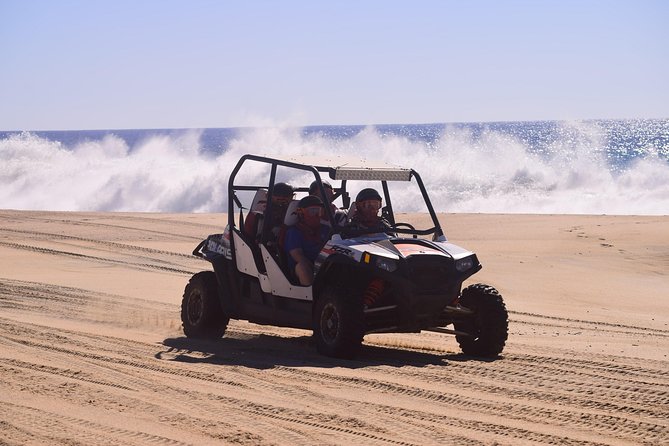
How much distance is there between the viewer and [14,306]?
1245 centimetres

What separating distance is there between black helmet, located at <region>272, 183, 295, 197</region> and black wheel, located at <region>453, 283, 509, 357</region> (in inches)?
76.3

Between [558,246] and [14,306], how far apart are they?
11.4 metres

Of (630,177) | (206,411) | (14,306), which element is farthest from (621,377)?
(630,177)

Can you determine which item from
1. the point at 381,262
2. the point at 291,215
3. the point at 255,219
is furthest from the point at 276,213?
the point at 381,262

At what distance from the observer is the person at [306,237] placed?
978 cm

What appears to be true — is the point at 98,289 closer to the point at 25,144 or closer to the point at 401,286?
the point at 401,286

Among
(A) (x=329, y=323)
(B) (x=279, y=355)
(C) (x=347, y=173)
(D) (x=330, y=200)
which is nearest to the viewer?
(A) (x=329, y=323)

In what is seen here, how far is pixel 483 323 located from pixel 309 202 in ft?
6.16

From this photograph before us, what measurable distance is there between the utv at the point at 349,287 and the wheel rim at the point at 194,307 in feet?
0.05

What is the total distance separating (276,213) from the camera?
1045 cm

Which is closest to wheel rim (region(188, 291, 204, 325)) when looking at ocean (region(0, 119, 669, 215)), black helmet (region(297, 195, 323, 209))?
black helmet (region(297, 195, 323, 209))

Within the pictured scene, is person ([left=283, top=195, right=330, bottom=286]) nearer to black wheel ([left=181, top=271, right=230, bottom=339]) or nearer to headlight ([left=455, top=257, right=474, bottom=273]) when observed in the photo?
black wheel ([left=181, top=271, right=230, bottom=339])

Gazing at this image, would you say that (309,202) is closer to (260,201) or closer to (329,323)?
(260,201)

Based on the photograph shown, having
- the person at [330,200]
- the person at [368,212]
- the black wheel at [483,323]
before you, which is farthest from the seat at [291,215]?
the black wheel at [483,323]
